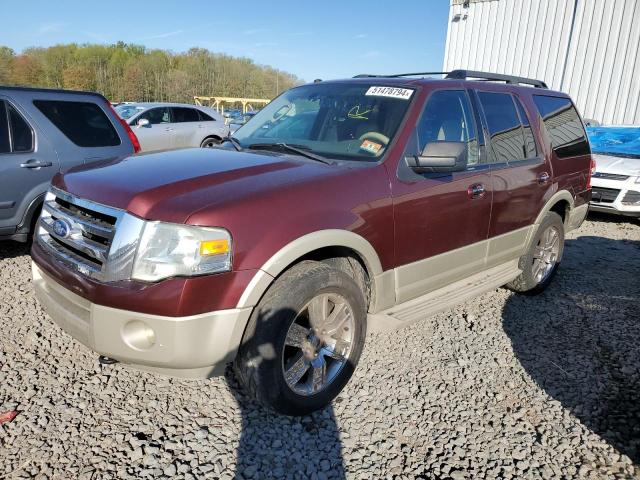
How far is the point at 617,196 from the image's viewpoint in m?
7.85

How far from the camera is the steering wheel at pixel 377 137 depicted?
3094mm

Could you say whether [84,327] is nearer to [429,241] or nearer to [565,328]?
[429,241]

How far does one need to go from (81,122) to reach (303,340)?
157 inches

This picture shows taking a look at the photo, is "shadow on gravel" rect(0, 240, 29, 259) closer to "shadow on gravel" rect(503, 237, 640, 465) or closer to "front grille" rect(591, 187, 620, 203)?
"shadow on gravel" rect(503, 237, 640, 465)

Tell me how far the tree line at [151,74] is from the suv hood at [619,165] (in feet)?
204

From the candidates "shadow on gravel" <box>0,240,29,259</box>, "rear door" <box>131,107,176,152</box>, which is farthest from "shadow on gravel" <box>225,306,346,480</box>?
"rear door" <box>131,107,176,152</box>

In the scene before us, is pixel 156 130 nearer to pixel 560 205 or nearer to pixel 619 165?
pixel 560 205

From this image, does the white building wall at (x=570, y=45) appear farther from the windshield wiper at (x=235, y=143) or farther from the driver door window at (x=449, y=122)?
the windshield wiper at (x=235, y=143)

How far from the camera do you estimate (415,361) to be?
11.3 ft

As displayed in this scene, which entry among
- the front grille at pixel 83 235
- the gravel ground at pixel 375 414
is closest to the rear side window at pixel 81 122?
the gravel ground at pixel 375 414

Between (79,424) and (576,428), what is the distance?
2777 millimetres

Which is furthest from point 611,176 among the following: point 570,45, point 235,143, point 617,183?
point 570,45

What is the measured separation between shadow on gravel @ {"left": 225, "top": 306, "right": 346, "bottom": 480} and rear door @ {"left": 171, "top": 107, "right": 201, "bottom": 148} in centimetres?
1039

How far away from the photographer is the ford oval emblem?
8.47 ft
